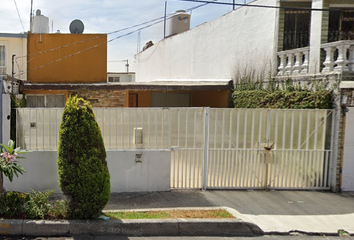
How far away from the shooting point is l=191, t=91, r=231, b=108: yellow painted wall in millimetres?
11672

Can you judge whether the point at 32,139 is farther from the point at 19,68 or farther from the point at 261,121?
the point at 19,68

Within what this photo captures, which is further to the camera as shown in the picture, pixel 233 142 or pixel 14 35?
pixel 14 35

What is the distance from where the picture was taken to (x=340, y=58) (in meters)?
7.11

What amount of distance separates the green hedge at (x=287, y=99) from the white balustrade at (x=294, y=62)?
0.60 metres

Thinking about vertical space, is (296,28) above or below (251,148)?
above

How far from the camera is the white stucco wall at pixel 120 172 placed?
21.6ft

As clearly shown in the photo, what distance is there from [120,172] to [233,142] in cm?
266

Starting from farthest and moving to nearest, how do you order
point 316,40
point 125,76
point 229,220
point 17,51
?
point 125,76 → point 17,51 → point 316,40 → point 229,220

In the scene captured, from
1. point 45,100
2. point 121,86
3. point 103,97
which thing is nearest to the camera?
point 121,86

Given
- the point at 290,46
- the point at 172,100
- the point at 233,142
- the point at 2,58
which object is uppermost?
the point at 290,46

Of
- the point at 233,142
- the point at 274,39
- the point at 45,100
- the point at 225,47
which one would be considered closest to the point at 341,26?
the point at 274,39

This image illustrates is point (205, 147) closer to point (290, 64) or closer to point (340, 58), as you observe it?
point (290, 64)

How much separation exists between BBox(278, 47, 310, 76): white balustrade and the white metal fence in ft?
4.81

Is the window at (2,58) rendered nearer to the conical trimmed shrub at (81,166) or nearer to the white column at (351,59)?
the conical trimmed shrub at (81,166)
